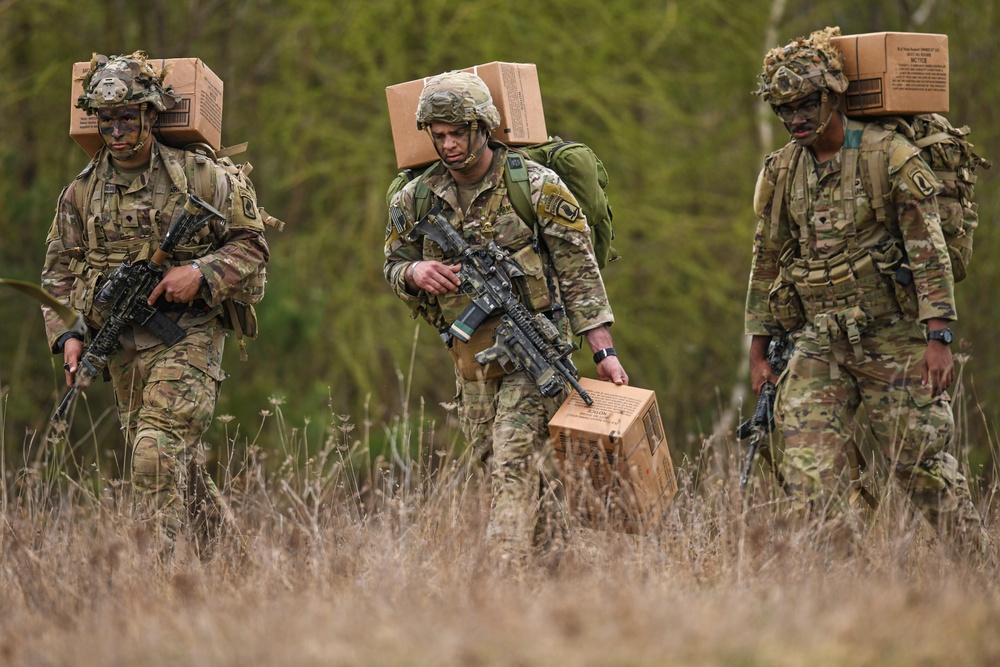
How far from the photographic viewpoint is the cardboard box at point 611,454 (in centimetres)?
488

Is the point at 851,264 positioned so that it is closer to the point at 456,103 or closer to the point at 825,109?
the point at 825,109

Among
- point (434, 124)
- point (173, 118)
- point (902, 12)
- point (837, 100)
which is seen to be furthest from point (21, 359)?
point (902, 12)

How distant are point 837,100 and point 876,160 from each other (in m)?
0.29

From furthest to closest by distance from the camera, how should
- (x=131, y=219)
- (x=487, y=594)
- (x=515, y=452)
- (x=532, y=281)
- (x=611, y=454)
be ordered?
(x=131, y=219) < (x=532, y=281) < (x=515, y=452) < (x=611, y=454) < (x=487, y=594)

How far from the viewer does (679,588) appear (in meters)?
4.43

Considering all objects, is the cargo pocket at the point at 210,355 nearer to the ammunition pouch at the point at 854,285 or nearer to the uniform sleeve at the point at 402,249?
the uniform sleeve at the point at 402,249

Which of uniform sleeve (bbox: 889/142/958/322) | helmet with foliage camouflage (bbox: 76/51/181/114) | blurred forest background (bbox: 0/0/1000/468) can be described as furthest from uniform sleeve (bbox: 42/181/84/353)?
blurred forest background (bbox: 0/0/1000/468)

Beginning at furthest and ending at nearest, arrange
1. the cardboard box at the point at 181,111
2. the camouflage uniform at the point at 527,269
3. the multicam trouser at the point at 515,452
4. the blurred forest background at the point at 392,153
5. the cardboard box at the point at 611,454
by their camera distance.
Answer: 1. the blurred forest background at the point at 392,153
2. the cardboard box at the point at 181,111
3. the camouflage uniform at the point at 527,269
4. the multicam trouser at the point at 515,452
5. the cardboard box at the point at 611,454

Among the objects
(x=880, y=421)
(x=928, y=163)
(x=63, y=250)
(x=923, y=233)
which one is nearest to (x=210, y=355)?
(x=63, y=250)

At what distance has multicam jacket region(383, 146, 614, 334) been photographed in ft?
17.0

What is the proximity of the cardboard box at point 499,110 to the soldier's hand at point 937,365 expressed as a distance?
1.72m

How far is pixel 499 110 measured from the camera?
5422 mm

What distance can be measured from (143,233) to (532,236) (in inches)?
63.8

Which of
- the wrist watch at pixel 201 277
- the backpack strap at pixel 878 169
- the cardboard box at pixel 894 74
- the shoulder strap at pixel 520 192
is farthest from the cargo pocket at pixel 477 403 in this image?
the cardboard box at pixel 894 74
